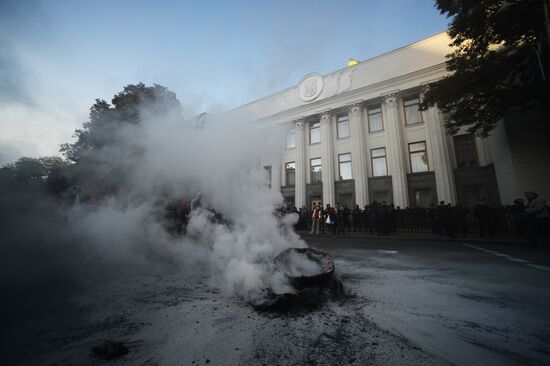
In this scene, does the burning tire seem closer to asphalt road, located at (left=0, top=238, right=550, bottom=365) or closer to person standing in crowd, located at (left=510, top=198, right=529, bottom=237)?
asphalt road, located at (left=0, top=238, right=550, bottom=365)

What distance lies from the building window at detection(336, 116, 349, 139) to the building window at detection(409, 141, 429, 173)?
18.5 ft

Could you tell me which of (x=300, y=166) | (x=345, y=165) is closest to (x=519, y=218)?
(x=345, y=165)

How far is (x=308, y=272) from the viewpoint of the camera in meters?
3.88

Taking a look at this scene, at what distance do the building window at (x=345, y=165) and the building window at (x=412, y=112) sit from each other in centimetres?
552

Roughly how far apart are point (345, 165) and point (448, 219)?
10.7 meters

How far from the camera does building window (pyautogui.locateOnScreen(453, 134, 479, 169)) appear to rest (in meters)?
17.0

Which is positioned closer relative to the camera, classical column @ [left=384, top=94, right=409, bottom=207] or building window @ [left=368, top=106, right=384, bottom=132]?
classical column @ [left=384, top=94, right=409, bottom=207]

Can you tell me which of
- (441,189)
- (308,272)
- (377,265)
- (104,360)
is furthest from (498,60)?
(104,360)

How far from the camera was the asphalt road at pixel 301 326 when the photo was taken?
211cm

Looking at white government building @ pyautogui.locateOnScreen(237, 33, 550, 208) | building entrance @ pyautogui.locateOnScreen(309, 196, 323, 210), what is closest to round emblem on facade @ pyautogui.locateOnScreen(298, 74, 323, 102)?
white government building @ pyautogui.locateOnScreen(237, 33, 550, 208)

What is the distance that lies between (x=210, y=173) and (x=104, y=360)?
4.91 m

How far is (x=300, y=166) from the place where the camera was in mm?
23000

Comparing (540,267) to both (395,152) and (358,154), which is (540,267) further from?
(358,154)

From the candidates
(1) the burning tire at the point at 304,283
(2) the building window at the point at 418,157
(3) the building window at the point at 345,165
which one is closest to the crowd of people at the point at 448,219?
(2) the building window at the point at 418,157
